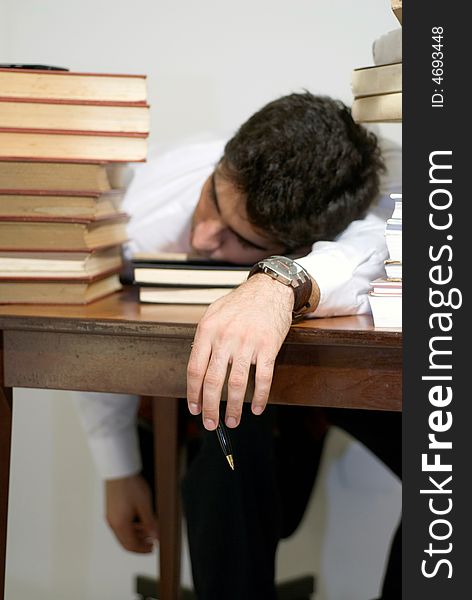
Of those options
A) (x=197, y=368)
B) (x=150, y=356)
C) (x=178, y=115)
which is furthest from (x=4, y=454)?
(x=178, y=115)

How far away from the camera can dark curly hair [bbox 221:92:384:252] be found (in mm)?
1173

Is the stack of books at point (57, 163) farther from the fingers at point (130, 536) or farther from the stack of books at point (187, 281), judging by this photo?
the fingers at point (130, 536)

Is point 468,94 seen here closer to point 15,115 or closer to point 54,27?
→ point 15,115

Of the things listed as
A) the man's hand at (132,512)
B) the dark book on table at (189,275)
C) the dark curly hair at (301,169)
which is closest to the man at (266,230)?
the dark curly hair at (301,169)

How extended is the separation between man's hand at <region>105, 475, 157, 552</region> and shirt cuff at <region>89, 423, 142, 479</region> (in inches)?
0.8

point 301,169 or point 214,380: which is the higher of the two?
point 301,169

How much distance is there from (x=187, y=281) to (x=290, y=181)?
0.68ft

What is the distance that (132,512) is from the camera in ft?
5.34

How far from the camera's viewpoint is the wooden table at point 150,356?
0.90 m

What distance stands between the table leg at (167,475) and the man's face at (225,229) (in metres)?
0.41

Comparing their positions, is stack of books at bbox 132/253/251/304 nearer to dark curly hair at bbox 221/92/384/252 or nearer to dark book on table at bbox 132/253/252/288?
dark book on table at bbox 132/253/252/288

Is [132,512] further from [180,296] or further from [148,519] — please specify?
[180,296]

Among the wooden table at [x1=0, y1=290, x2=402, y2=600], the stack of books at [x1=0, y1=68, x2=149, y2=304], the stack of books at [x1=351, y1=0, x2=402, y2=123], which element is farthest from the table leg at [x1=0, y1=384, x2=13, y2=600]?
the stack of books at [x1=351, y1=0, x2=402, y2=123]

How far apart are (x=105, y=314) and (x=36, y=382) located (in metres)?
0.11
